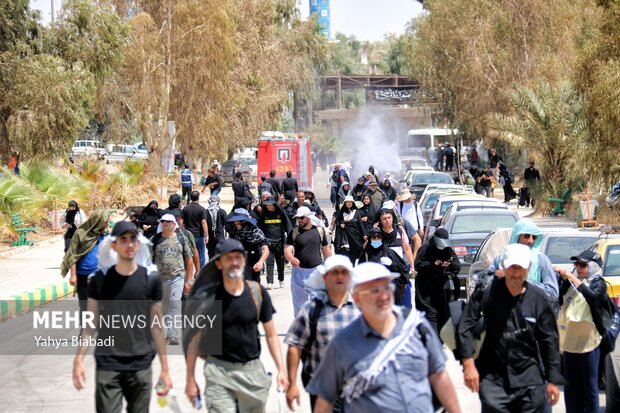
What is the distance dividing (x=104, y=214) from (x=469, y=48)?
42.9 meters

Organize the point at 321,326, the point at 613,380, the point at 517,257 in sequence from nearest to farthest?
the point at 517,257
the point at 321,326
the point at 613,380

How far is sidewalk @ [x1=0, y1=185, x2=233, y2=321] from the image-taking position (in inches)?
685

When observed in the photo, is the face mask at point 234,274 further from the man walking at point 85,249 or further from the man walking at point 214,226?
the man walking at point 214,226

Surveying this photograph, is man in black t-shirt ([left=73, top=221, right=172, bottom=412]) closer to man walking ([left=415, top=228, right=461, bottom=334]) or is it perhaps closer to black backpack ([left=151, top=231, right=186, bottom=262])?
man walking ([left=415, top=228, right=461, bottom=334])

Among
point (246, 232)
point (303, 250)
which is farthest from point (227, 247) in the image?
point (246, 232)

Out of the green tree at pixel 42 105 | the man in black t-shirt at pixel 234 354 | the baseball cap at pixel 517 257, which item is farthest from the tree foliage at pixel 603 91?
the man in black t-shirt at pixel 234 354

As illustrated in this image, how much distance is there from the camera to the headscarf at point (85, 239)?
11461 millimetres

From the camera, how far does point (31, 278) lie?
2042 centimetres

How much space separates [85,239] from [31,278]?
943 cm

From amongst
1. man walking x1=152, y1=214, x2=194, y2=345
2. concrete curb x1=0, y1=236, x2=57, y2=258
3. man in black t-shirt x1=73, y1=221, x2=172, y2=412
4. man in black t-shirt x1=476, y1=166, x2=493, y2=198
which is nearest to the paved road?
man walking x1=152, y1=214, x2=194, y2=345

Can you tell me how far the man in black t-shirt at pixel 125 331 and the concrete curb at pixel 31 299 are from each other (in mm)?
9696

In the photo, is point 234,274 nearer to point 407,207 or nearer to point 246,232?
point 246,232

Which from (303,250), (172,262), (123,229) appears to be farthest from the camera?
(303,250)

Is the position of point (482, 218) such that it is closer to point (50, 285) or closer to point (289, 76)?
point (50, 285)
